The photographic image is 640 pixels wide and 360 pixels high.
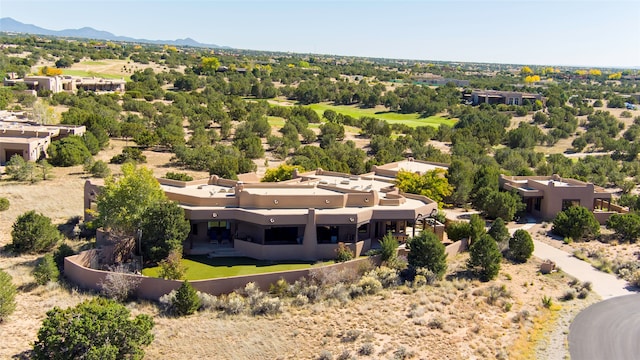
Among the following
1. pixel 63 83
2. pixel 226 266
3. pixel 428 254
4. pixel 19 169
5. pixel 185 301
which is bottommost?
pixel 185 301

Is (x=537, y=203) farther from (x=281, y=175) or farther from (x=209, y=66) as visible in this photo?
(x=209, y=66)

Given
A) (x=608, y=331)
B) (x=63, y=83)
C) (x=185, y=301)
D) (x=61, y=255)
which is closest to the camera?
(x=608, y=331)

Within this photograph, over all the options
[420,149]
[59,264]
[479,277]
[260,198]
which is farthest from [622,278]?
[420,149]

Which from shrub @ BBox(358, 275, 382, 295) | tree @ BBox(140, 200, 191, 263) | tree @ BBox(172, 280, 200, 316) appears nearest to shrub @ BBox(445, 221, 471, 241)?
shrub @ BBox(358, 275, 382, 295)

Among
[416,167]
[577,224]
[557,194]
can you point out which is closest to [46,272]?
[416,167]

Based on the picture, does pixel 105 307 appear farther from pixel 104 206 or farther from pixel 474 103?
pixel 474 103

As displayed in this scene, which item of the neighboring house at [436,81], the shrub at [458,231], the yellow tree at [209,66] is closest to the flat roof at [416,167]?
the shrub at [458,231]

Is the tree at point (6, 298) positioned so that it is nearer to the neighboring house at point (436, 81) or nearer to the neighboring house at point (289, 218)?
the neighboring house at point (289, 218)
